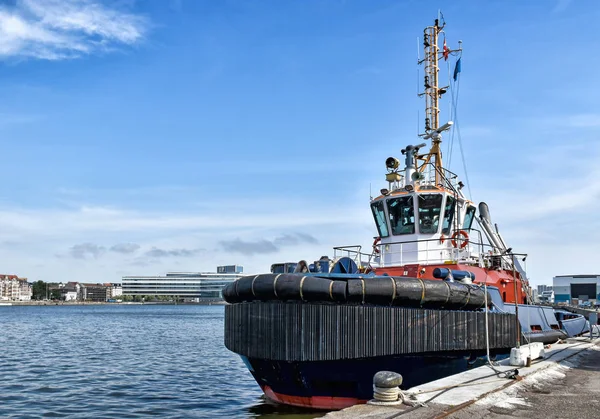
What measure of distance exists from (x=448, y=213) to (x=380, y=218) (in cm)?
196

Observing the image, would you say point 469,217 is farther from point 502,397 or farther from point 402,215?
point 502,397

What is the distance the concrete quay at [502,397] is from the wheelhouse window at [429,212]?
4.83 m

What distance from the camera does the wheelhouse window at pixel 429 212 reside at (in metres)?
15.8

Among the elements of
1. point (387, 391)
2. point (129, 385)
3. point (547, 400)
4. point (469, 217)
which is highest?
point (469, 217)

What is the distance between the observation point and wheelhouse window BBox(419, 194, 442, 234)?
15.8m

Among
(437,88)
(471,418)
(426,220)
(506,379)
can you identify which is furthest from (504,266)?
(471,418)

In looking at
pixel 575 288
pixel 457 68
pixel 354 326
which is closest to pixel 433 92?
pixel 457 68

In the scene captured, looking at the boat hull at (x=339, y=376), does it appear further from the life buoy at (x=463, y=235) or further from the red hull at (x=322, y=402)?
the life buoy at (x=463, y=235)

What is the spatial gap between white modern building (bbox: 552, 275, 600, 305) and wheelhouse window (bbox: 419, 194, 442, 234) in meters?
83.2

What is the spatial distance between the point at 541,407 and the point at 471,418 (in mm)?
1523

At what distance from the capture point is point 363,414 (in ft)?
25.4

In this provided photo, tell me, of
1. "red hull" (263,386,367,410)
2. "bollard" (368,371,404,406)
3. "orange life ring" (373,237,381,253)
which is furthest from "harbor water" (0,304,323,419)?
"orange life ring" (373,237,381,253)

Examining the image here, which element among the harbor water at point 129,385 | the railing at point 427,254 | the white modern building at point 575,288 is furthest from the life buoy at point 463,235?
the white modern building at point 575,288

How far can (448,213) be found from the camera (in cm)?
1609
